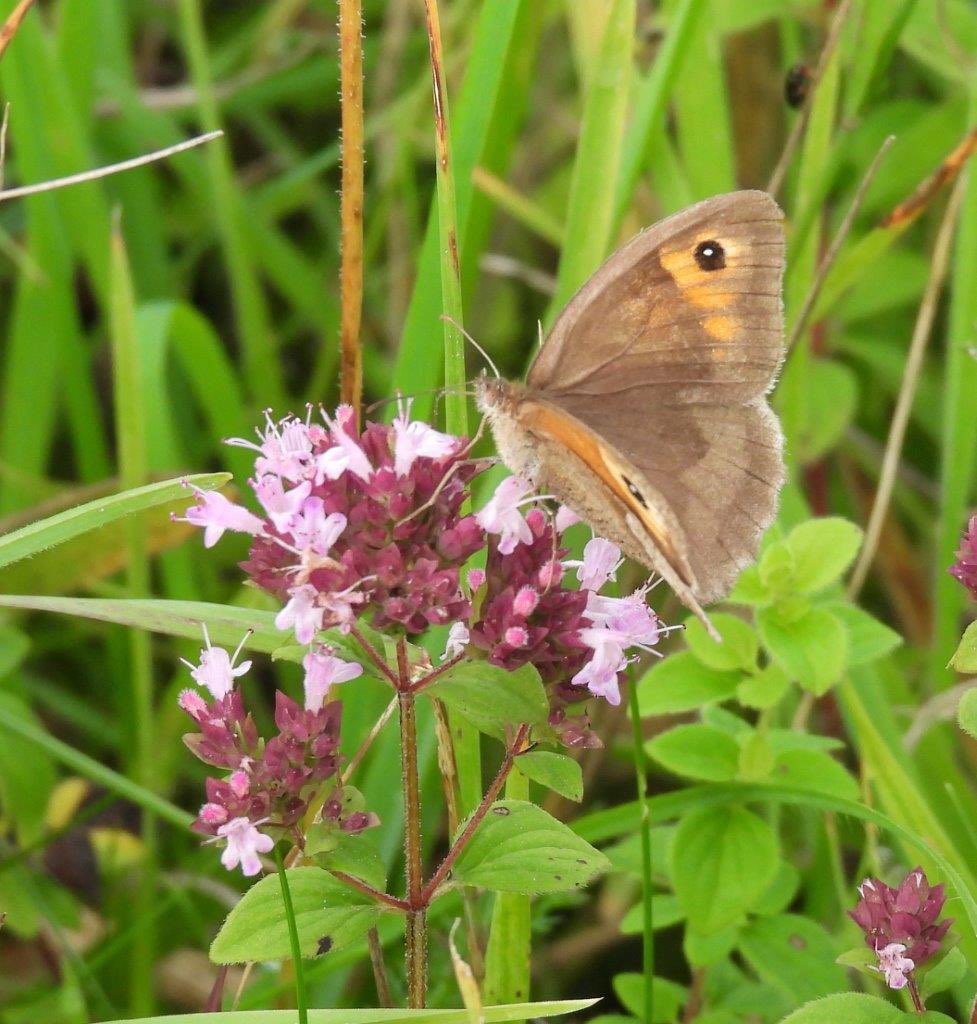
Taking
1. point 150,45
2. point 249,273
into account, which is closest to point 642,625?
point 249,273

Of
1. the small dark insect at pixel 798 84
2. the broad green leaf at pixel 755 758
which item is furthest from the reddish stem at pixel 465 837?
the small dark insect at pixel 798 84

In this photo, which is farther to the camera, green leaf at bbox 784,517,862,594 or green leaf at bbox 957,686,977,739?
green leaf at bbox 784,517,862,594

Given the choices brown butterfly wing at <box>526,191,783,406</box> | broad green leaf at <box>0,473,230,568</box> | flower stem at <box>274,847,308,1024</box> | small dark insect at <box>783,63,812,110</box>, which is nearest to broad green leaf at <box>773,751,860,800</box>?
brown butterfly wing at <box>526,191,783,406</box>

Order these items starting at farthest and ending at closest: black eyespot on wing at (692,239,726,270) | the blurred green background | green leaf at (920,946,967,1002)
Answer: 1. the blurred green background
2. black eyespot on wing at (692,239,726,270)
3. green leaf at (920,946,967,1002)

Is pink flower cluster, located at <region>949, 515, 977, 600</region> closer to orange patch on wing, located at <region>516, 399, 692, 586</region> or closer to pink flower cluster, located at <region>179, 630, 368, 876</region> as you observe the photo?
orange patch on wing, located at <region>516, 399, 692, 586</region>

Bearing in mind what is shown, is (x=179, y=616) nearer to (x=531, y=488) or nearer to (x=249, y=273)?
(x=531, y=488)

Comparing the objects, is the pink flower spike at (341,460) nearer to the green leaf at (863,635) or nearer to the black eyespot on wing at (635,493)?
the black eyespot on wing at (635,493)
